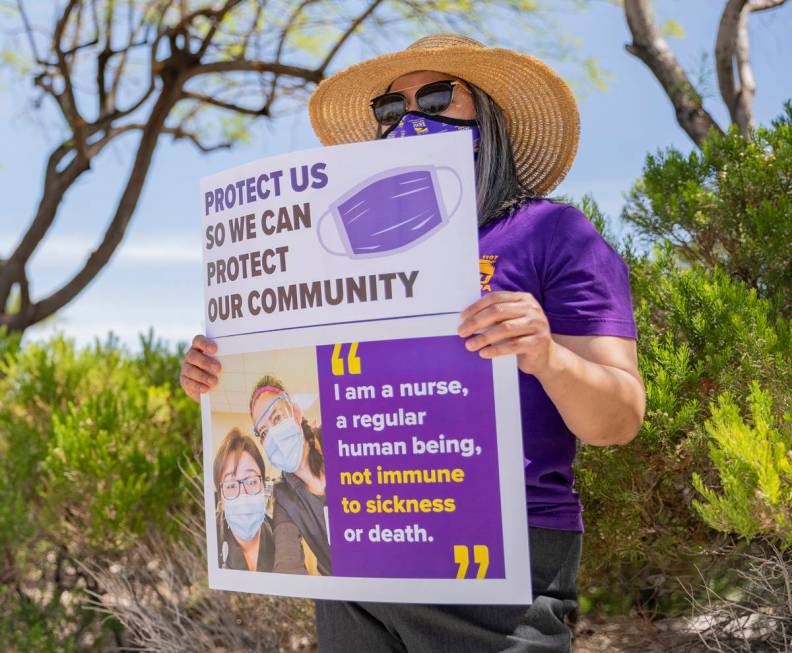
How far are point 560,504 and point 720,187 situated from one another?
210cm

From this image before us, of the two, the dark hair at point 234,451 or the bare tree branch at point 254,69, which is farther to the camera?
the bare tree branch at point 254,69

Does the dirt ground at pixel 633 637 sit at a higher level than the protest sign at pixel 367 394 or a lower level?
lower

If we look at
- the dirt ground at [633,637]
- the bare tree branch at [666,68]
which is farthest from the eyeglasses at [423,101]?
the bare tree branch at [666,68]

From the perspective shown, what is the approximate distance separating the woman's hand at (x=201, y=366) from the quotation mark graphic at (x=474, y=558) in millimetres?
630

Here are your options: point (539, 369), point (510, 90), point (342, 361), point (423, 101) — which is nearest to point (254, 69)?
point (510, 90)

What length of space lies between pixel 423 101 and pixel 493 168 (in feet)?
0.80

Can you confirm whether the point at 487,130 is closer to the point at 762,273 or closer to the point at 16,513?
the point at 762,273

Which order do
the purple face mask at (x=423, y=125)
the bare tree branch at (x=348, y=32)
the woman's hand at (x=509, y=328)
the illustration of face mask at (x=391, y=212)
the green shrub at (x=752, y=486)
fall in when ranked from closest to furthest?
A: the woman's hand at (x=509, y=328), the illustration of face mask at (x=391, y=212), the green shrub at (x=752, y=486), the purple face mask at (x=423, y=125), the bare tree branch at (x=348, y=32)

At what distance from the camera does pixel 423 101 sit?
205 cm

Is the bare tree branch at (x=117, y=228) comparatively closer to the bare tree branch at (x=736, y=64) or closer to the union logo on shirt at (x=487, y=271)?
the bare tree branch at (x=736, y=64)

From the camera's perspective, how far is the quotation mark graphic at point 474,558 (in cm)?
150

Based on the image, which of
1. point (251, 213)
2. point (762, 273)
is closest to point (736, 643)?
point (762, 273)

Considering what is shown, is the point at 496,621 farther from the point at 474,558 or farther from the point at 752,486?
the point at 752,486

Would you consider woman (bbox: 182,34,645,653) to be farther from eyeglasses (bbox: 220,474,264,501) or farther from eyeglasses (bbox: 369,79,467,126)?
eyeglasses (bbox: 220,474,264,501)
